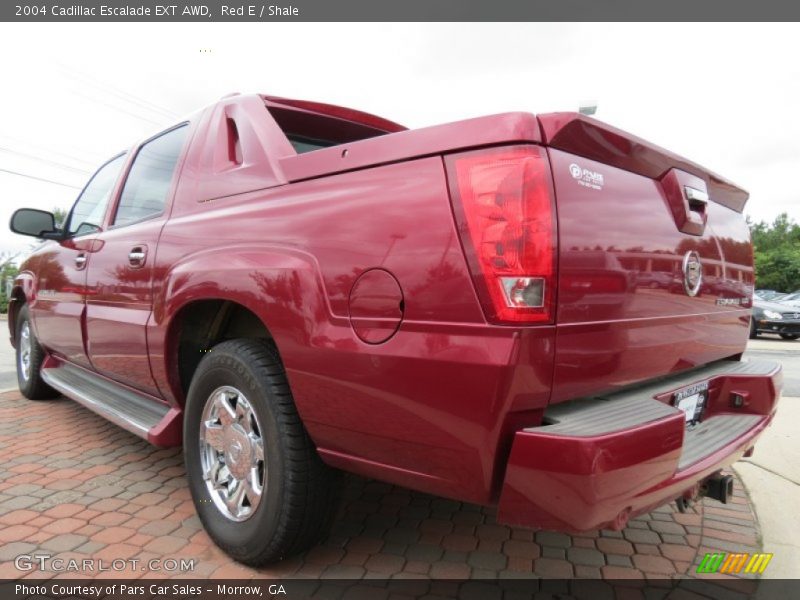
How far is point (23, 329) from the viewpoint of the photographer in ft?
16.2

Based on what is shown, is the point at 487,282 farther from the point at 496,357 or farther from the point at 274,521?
the point at 274,521

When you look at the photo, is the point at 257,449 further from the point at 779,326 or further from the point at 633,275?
the point at 779,326

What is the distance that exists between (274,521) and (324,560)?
389 millimetres

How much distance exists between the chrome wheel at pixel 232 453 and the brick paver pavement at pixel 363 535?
0.24 metres

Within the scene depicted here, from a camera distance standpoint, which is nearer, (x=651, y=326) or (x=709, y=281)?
(x=651, y=326)

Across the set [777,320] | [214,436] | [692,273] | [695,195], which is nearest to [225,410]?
[214,436]

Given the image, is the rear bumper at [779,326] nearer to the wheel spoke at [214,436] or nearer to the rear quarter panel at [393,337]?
the rear quarter panel at [393,337]

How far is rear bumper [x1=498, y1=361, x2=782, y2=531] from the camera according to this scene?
1339 millimetres

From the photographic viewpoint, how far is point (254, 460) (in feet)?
6.79

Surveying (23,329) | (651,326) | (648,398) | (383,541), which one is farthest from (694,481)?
(23,329)

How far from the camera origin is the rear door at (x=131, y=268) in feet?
8.80

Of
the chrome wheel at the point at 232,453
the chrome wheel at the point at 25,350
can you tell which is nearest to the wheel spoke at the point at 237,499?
the chrome wheel at the point at 232,453

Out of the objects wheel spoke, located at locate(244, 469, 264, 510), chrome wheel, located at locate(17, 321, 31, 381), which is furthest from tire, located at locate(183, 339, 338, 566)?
chrome wheel, located at locate(17, 321, 31, 381)

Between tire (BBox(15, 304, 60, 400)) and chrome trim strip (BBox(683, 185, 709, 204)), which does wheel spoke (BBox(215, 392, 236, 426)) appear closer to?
chrome trim strip (BBox(683, 185, 709, 204))
